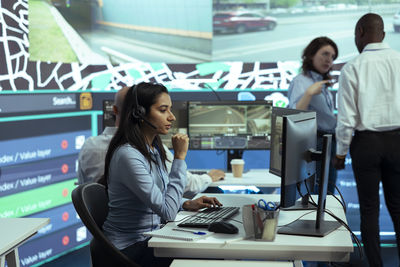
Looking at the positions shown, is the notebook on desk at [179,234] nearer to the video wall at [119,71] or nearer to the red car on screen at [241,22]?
the video wall at [119,71]

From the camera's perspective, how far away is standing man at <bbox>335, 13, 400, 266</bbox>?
2.97m

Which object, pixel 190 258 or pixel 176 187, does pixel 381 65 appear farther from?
pixel 190 258

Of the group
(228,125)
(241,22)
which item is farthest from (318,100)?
(241,22)

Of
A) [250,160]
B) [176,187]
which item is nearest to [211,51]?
[250,160]

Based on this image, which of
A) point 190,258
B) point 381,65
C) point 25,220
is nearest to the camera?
point 190,258

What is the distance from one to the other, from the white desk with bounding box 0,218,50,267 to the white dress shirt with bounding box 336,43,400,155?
183 cm

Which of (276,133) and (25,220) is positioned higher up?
(276,133)

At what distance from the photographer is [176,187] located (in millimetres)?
2156

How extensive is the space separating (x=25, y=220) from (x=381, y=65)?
82.8 inches

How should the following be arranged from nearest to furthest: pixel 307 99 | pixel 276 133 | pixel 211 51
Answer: pixel 276 133
pixel 307 99
pixel 211 51

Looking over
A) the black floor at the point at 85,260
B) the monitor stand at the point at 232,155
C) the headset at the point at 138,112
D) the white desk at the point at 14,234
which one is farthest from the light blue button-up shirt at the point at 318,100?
the white desk at the point at 14,234

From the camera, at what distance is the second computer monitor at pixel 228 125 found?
3.69 m

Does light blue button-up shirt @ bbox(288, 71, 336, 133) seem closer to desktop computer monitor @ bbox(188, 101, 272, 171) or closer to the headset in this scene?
desktop computer monitor @ bbox(188, 101, 272, 171)

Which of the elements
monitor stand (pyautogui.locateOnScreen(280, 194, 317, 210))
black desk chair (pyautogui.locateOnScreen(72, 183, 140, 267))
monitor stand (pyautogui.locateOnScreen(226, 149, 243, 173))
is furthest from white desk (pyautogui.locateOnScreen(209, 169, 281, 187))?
black desk chair (pyautogui.locateOnScreen(72, 183, 140, 267))
